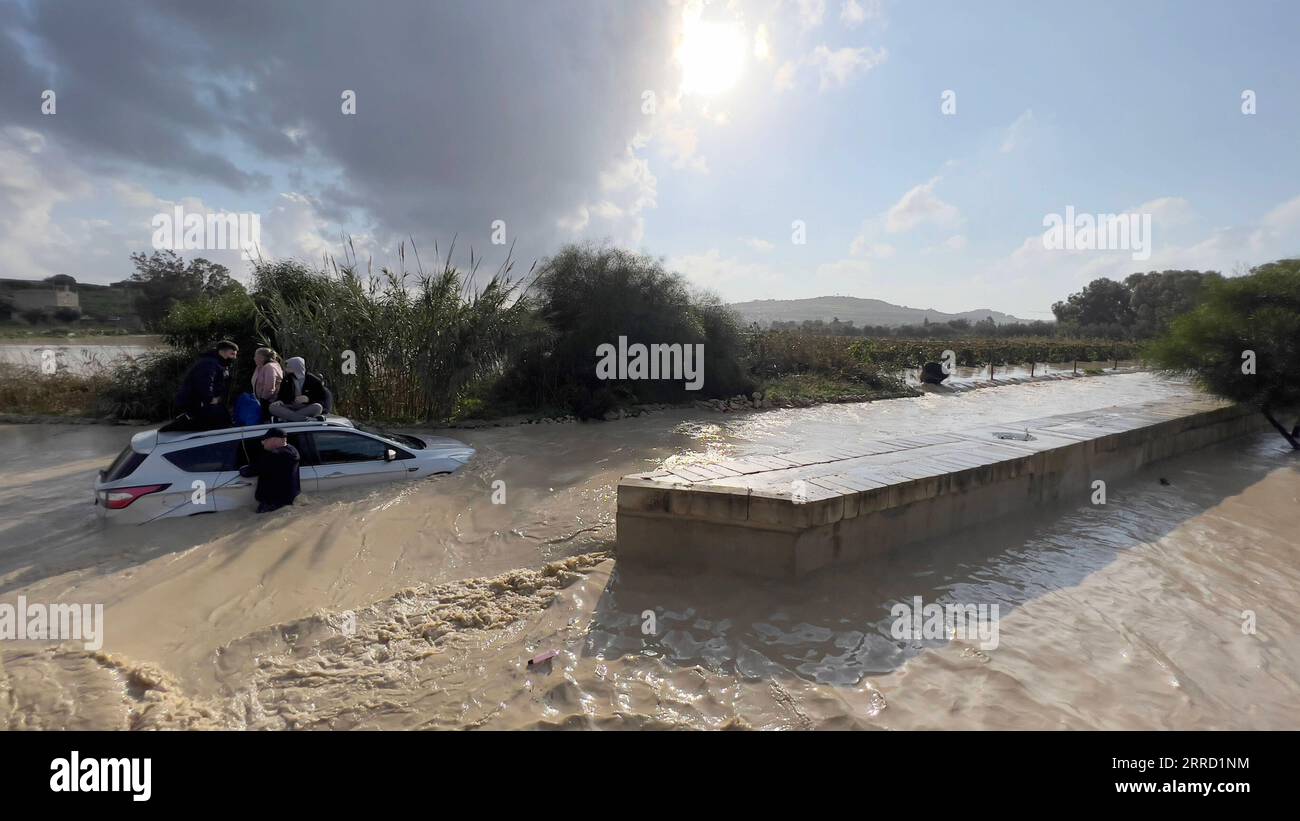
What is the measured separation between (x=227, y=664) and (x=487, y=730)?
206 cm

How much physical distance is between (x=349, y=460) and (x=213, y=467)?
4.54 feet

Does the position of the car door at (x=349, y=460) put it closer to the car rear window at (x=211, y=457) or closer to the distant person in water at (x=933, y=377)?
the car rear window at (x=211, y=457)

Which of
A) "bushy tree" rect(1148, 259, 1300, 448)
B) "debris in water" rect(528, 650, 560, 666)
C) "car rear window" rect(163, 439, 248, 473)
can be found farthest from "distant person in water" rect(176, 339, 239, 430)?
"bushy tree" rect(1148, 259, 1300, 448)

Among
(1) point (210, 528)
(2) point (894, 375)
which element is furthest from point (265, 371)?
(2) point (894, 375)

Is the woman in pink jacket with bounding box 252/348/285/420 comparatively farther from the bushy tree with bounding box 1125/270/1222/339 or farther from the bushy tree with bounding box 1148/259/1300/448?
the bushy tree with bounding box 1125/270/1222/339


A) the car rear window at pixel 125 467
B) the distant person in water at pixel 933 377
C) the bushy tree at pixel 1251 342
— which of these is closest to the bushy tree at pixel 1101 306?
the distant person in water at pixel 933 377

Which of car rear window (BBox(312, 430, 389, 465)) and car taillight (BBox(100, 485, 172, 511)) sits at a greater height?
car rear window (BBox(312, 430, 389, 465))

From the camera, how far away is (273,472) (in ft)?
22.7

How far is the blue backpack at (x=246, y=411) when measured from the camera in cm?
745

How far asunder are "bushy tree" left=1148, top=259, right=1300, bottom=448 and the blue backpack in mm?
16789

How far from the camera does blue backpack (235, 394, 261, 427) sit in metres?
7.45

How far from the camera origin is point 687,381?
1831 cm

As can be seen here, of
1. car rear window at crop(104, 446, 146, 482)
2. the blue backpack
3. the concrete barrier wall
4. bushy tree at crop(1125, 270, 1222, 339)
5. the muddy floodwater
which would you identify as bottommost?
the muddy floodwater

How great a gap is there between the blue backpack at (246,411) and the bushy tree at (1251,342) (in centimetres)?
1679
